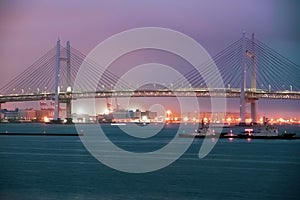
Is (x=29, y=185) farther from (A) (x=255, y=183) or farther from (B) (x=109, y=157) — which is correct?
(B) (x=109, y=157)

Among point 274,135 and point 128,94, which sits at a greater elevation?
point 128,94

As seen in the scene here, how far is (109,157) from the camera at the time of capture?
78.5 ft

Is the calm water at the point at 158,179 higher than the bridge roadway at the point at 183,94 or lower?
lower

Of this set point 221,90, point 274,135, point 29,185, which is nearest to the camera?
point 29,185

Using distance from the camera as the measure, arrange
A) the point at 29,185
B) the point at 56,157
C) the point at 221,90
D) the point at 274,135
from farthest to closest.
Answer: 1. the point at 221,90
2. the point at 274,135
3. the point at 56,157
4. the point at 29,185

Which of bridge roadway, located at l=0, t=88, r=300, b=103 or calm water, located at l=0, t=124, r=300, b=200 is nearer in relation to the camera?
calm water, located at l=0, t=124, r=300, b=200

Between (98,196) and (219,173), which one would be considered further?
(219,173)

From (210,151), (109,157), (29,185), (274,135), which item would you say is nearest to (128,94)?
(274,135)

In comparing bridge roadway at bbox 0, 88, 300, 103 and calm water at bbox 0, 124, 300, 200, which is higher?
bridge roadway at bbox 0, 88, 300, 103

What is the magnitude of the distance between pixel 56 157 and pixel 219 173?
7.41 meters

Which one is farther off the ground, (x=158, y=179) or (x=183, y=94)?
(x=183, y=94)

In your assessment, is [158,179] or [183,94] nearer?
[158,179]

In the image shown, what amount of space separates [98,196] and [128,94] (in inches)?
1317

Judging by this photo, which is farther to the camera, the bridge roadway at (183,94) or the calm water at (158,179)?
the bridge roadway at (183,94)
